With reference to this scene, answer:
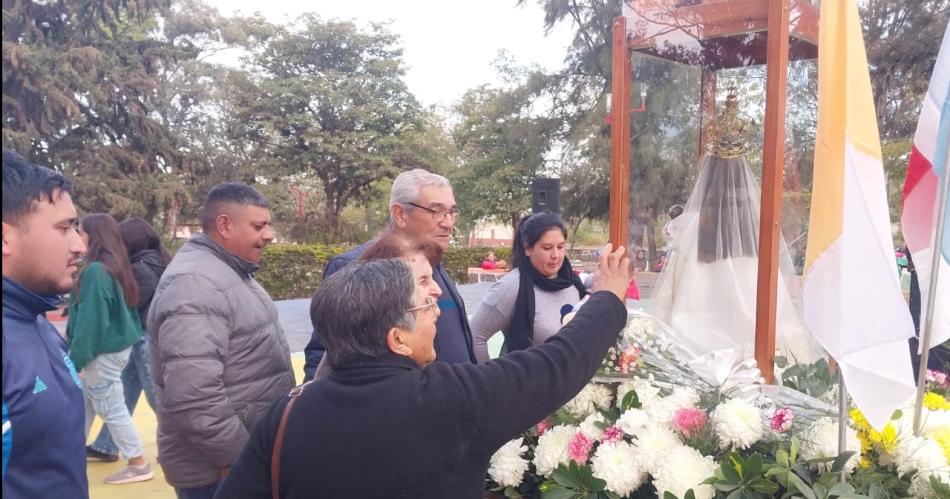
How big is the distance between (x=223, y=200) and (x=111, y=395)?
209 cm

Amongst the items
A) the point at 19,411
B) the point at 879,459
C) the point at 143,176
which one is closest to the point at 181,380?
the point at 19,411

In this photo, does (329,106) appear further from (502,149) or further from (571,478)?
(571,478)

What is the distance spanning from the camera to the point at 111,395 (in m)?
4.02

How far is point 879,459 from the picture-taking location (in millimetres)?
1983

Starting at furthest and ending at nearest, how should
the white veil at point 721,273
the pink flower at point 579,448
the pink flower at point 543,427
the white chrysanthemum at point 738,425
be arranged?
the white veil at point 721,273, the pink flower at point 543,427, the pink flower at point 579,448, the white chrysanthemum at point 738,425

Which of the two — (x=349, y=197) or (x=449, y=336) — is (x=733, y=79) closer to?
(x=449, y=336)

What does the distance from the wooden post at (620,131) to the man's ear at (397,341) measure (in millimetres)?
1718

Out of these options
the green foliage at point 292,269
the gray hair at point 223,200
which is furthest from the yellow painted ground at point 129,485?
the green foliage at point 292,269

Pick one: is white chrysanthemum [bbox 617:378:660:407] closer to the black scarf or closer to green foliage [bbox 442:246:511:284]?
the black scarf

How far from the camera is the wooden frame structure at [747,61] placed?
2.57 m

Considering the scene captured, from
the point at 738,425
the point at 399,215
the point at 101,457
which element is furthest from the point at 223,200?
the point at 101,457

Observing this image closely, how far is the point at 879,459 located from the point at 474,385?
4.20ft

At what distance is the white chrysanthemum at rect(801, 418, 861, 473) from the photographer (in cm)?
192

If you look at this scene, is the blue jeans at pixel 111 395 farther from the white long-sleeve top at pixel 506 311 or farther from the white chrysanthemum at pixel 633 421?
the white chrysanthemum at pixel 633 421
